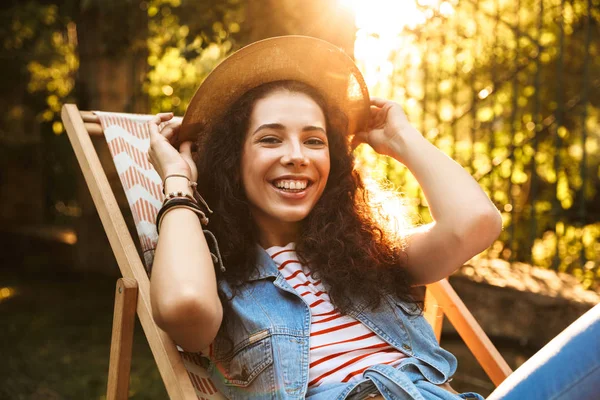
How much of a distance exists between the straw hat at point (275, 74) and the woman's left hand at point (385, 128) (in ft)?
0.30

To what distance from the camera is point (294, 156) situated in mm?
2049

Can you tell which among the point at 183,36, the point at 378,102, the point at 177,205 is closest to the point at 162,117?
the point at 177,205

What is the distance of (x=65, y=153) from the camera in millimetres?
6621

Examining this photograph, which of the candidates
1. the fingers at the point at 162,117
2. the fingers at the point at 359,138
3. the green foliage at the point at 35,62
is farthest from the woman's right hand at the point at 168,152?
the green foliage at the point at 35,62

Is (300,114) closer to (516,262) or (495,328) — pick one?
(495,328)

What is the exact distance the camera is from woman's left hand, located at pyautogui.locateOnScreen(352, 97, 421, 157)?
7.59 ft

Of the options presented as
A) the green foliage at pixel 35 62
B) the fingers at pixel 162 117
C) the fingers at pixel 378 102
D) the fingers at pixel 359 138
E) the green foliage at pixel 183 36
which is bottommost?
the fingers at pixel 359 138

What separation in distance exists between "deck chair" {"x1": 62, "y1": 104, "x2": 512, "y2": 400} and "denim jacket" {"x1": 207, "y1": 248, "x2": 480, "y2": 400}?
0.15 metres

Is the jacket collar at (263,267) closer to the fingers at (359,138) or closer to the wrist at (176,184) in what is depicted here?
the wrist at (176,184)

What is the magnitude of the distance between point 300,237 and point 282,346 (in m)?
0.42

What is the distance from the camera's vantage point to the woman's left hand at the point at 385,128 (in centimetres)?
231

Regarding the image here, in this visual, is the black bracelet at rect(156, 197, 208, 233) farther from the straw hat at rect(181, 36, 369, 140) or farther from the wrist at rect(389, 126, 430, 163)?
the wrist at rect(389, 126, 430, 163)

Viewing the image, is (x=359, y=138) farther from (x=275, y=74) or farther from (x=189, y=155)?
(x=189, y=155)

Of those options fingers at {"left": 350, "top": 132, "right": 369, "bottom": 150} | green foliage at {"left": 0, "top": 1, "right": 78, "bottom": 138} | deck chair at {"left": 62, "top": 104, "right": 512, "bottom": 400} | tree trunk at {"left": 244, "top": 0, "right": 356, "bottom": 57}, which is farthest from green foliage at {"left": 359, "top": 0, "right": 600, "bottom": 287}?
green foliage at {"left": 0, "top": 1, "right": 78, "bottom": 138}
